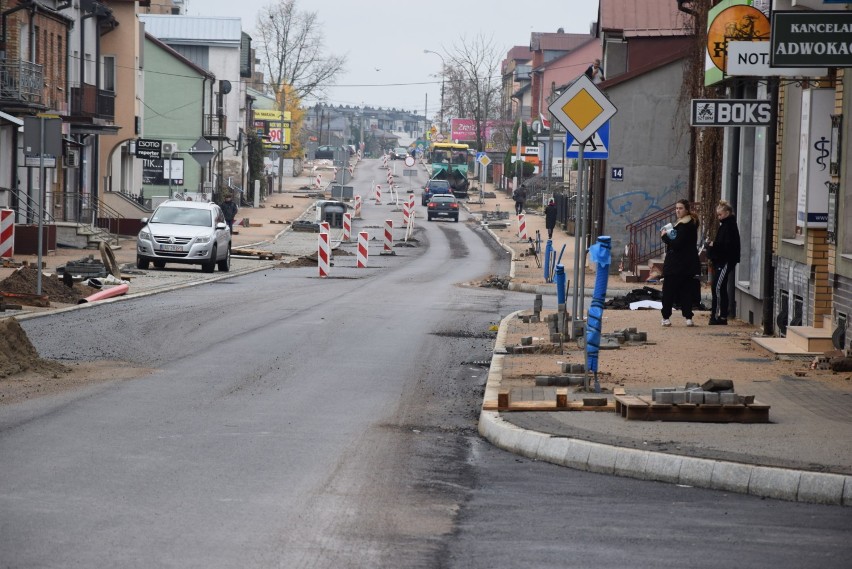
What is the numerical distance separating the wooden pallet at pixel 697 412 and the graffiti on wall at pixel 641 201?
1023 inches

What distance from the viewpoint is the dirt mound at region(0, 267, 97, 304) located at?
21859 mm

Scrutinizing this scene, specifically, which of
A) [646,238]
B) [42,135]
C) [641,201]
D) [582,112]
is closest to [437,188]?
[641,201]

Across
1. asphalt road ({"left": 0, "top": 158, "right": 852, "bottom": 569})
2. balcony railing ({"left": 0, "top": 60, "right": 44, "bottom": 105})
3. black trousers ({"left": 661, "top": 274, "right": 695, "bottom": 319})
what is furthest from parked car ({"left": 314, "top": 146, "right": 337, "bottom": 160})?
asphalt road ({"left": 0, "top": 158, "right": 852, "bottom": 569})

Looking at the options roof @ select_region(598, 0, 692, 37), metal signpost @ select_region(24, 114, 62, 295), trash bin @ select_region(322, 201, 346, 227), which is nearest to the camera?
metal signpost @ select_region(24, 114, 62, 295)

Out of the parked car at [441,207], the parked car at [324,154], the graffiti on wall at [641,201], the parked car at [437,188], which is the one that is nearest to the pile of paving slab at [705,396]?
the graffiti on wall at [641,201]

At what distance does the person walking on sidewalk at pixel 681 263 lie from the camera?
18.7 metres

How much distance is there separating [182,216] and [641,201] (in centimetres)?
1165

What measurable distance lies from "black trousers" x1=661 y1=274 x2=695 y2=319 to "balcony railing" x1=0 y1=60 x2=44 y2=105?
2539 cm

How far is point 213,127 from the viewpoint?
3031 inches

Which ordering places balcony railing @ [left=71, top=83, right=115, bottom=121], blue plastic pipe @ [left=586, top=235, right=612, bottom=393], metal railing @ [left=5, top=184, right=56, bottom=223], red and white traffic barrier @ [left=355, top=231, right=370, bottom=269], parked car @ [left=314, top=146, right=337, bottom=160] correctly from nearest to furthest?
blue plastic pipe @ [left=586, top=235, right=612, bottom=393] < red and white traffic barrier @ [left=355, top=231, right=370, bottom=269] < metal railing @ [left=5, top=184, right=56, bottom=223] < balcony railing @ [left=71, top=83, right=115, bottom=121] < parked car @ [left=314, top=146, right=337, bottom=160]

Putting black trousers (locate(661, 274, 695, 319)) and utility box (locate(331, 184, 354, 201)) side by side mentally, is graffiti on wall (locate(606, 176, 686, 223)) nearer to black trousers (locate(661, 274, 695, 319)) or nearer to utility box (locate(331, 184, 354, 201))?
black trousers (locate(661, 274, 695, 319))

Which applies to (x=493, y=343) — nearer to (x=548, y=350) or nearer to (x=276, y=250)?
(x=548, y=350)

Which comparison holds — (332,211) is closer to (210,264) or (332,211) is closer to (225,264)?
(225,264)

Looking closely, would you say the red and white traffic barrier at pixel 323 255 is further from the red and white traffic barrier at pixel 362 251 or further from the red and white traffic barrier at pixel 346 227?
the red and white traffic barrier at pixel 346 227
